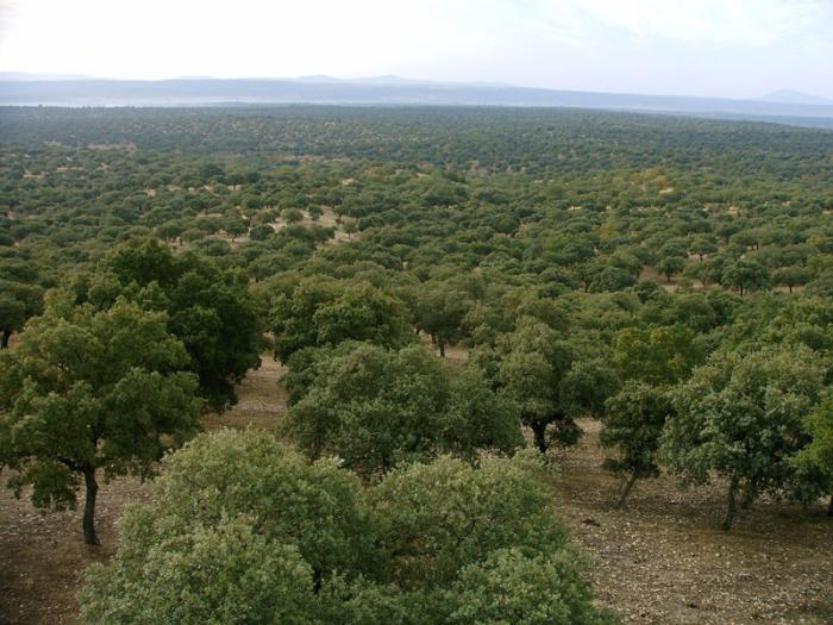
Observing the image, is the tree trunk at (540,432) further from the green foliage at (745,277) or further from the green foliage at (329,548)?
the green foliage at (745,277)

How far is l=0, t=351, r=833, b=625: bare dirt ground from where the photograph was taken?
15.4 m

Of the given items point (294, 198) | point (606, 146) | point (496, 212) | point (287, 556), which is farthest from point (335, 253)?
point (606, 146)

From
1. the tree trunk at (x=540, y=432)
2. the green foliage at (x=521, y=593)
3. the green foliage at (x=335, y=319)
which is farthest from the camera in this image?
the green foliage at (x=335, y=319)

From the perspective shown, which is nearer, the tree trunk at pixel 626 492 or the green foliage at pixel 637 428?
the green foliage at pixel 637 428

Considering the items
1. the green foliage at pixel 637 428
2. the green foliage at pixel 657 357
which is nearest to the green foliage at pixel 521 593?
the green foliage at pixel 637 428

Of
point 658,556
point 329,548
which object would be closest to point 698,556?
point 658,556

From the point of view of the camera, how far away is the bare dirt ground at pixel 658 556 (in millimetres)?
15359

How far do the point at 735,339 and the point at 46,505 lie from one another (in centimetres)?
2837

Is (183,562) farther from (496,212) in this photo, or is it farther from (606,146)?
(606,146)

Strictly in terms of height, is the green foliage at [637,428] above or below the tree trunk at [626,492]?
above

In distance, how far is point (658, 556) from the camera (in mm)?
17844

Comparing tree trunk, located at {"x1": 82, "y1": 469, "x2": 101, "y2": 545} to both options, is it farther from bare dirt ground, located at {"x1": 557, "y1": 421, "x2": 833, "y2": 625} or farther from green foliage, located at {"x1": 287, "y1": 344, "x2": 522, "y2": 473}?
bare dirt ground, located at {"x1": 557, "y1": 421, "x2": 833, "y2": 625}

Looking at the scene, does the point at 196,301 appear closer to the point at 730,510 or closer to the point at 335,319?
the point at 335,319

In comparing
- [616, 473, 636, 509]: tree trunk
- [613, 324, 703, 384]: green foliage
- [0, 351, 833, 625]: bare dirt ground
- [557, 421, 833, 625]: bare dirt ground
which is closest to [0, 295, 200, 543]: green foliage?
[0, 351, 833, 625]: bare dirt ground
